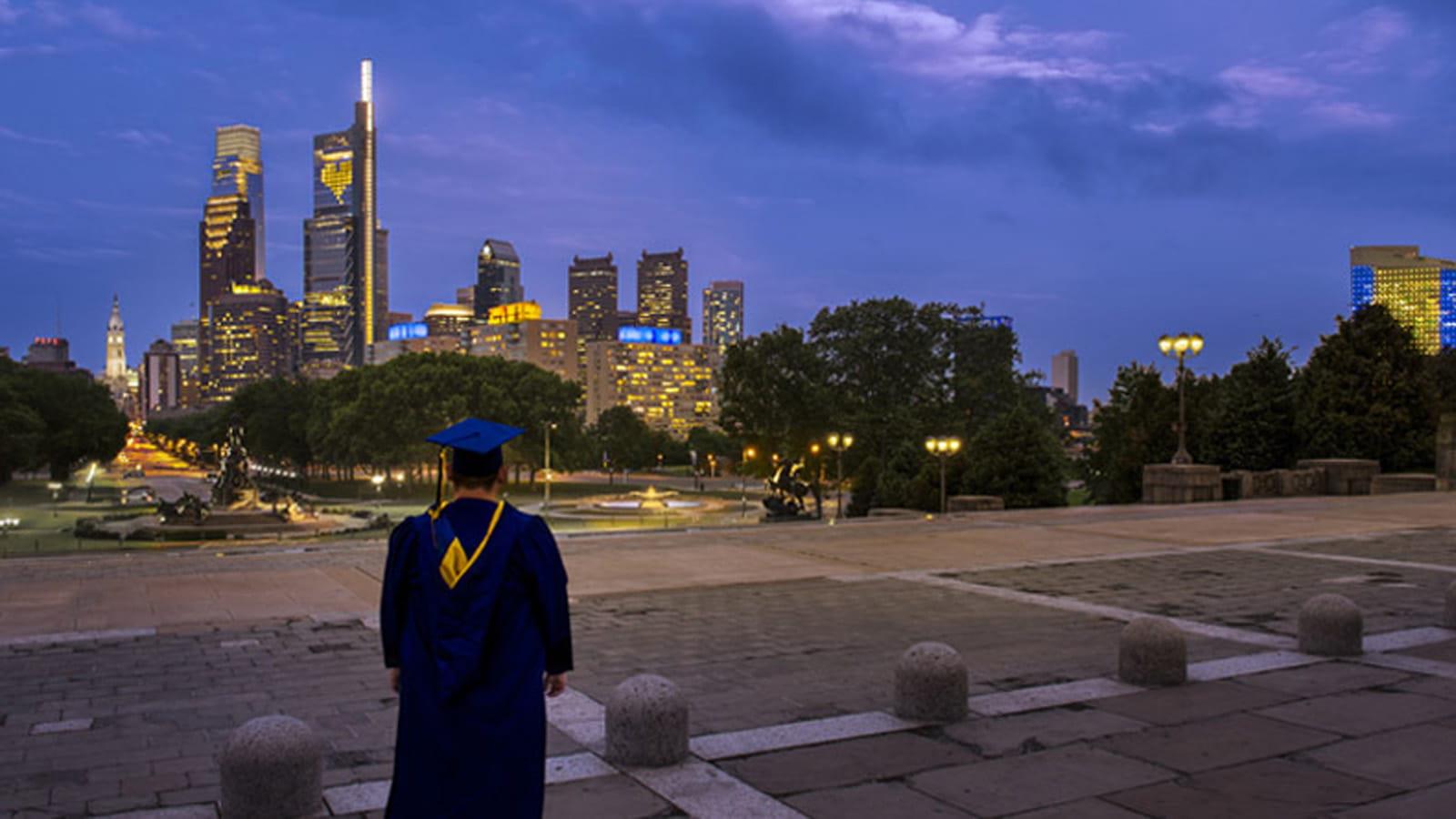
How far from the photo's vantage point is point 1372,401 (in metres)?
35.8

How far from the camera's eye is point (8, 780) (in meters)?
6.51

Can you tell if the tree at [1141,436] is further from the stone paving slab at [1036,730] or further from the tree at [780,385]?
the stone paving slab at [1036,730]

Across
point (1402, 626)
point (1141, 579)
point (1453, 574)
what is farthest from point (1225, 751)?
point (1453, 574)

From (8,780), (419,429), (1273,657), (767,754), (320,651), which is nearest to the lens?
(8,780)

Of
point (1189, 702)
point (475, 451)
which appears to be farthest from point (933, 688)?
point (475, 451)

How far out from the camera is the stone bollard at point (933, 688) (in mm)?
7574

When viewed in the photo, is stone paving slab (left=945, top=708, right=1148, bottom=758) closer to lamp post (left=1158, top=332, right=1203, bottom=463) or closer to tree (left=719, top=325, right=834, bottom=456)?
lamp post (left=1158, top=332, right=1203, bottom=463)

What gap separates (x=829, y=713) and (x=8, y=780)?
5.02m

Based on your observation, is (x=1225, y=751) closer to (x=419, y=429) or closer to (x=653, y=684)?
(x=653, y=684)

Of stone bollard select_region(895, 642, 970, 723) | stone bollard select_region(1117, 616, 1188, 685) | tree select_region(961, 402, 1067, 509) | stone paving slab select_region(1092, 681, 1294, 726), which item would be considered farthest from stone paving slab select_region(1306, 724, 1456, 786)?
tree select_region(961, 402, 1067, 509)

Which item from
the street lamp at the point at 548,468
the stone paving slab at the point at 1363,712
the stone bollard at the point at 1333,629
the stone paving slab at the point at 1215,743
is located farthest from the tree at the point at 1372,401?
the street lamp at the point at 548,468

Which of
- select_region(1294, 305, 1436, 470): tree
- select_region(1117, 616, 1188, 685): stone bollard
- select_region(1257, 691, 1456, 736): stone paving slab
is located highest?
select_region(1294, 305, 1436, 470): tree

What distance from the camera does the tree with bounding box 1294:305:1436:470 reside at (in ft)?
117

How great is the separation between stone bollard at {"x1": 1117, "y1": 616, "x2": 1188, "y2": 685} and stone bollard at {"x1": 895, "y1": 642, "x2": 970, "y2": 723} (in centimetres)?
169
